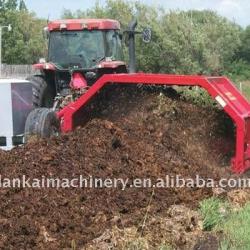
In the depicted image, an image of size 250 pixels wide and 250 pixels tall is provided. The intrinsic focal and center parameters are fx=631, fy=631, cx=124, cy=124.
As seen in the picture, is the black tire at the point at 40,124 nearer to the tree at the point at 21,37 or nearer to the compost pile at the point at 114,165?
the compost pile at the point at 114,165

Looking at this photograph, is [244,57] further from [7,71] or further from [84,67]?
[84,67]

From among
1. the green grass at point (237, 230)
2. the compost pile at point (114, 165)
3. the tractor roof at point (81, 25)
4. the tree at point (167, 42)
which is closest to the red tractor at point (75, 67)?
the tractor roof at point (81, 25)

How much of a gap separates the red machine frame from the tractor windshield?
2.32 meters

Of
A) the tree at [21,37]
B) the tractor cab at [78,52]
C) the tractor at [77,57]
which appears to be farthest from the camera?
the tree at [21,37]

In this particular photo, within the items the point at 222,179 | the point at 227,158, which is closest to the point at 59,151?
the point at 222,179

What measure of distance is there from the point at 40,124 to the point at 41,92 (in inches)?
75.9

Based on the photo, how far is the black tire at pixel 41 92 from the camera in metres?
9.43

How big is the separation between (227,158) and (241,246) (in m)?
3.25

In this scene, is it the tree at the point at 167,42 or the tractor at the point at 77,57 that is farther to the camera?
the tree at the point at 167,42

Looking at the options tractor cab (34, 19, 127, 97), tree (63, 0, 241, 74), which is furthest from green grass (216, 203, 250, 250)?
tree (63, 0, 241, 74)

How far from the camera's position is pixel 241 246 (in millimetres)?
4477

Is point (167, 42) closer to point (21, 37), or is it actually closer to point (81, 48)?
point (21, 37)

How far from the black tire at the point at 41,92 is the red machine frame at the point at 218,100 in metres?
1.28

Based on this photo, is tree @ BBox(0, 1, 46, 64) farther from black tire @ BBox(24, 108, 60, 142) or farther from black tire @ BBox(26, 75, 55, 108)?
black tire @ BBox(24, 108, 60, 142)
